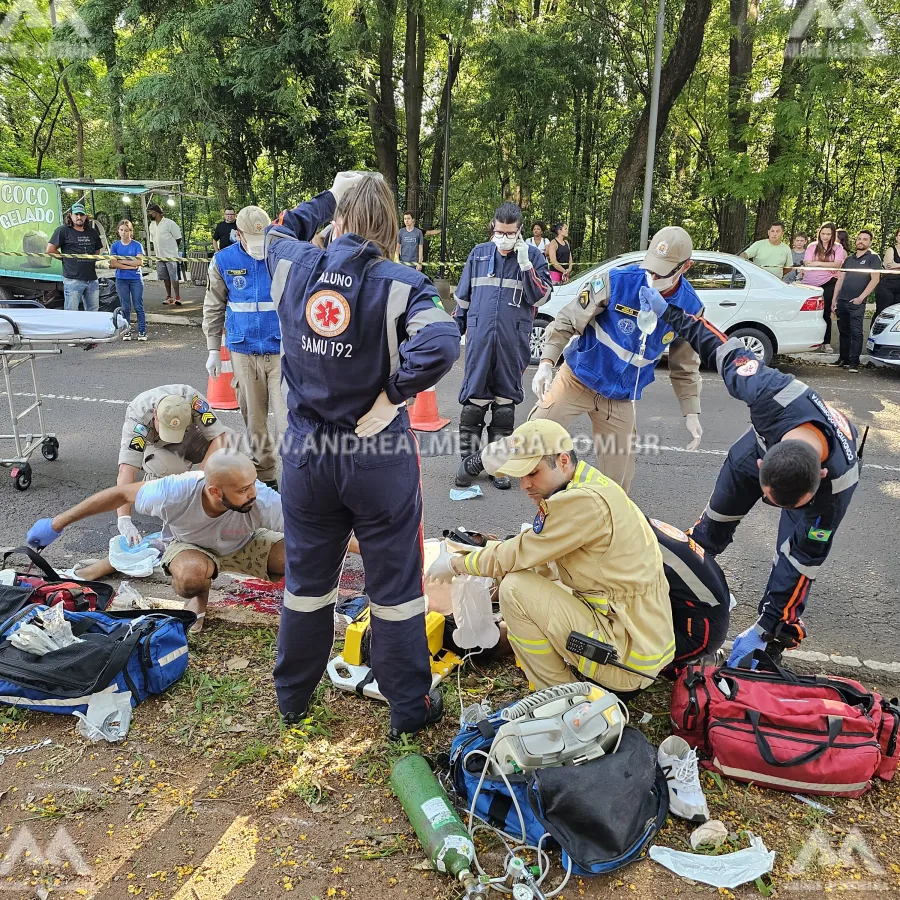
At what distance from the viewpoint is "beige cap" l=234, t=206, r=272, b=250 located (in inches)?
198

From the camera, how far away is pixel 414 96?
1595cm

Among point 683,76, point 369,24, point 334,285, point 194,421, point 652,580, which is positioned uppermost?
point 369,24

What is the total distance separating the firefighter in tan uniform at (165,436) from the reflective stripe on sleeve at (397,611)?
65.9 inches

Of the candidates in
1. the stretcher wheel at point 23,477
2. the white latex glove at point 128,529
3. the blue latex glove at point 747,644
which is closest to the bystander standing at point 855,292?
the blue latex glove at point 747,644

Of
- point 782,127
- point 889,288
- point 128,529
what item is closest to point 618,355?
point 128,529

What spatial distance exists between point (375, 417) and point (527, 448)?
1.97 feet

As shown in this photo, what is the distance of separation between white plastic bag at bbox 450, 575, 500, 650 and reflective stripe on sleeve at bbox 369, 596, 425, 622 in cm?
48

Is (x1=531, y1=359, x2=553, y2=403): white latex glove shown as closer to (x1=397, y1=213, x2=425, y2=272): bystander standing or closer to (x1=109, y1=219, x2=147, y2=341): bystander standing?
(x1=109, y1=219, x2=147, y2=341): bystander standing

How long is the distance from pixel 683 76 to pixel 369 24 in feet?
19.0

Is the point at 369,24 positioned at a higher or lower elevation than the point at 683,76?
higher

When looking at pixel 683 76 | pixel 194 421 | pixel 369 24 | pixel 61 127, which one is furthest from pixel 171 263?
pixel 61 127

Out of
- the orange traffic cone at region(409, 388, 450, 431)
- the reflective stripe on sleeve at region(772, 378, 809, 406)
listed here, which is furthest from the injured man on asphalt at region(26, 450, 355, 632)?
the orange traffic cone at region(409, 388, 450, 431)

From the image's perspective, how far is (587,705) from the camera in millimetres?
2531

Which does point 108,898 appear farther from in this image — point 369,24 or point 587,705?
point 369,24
